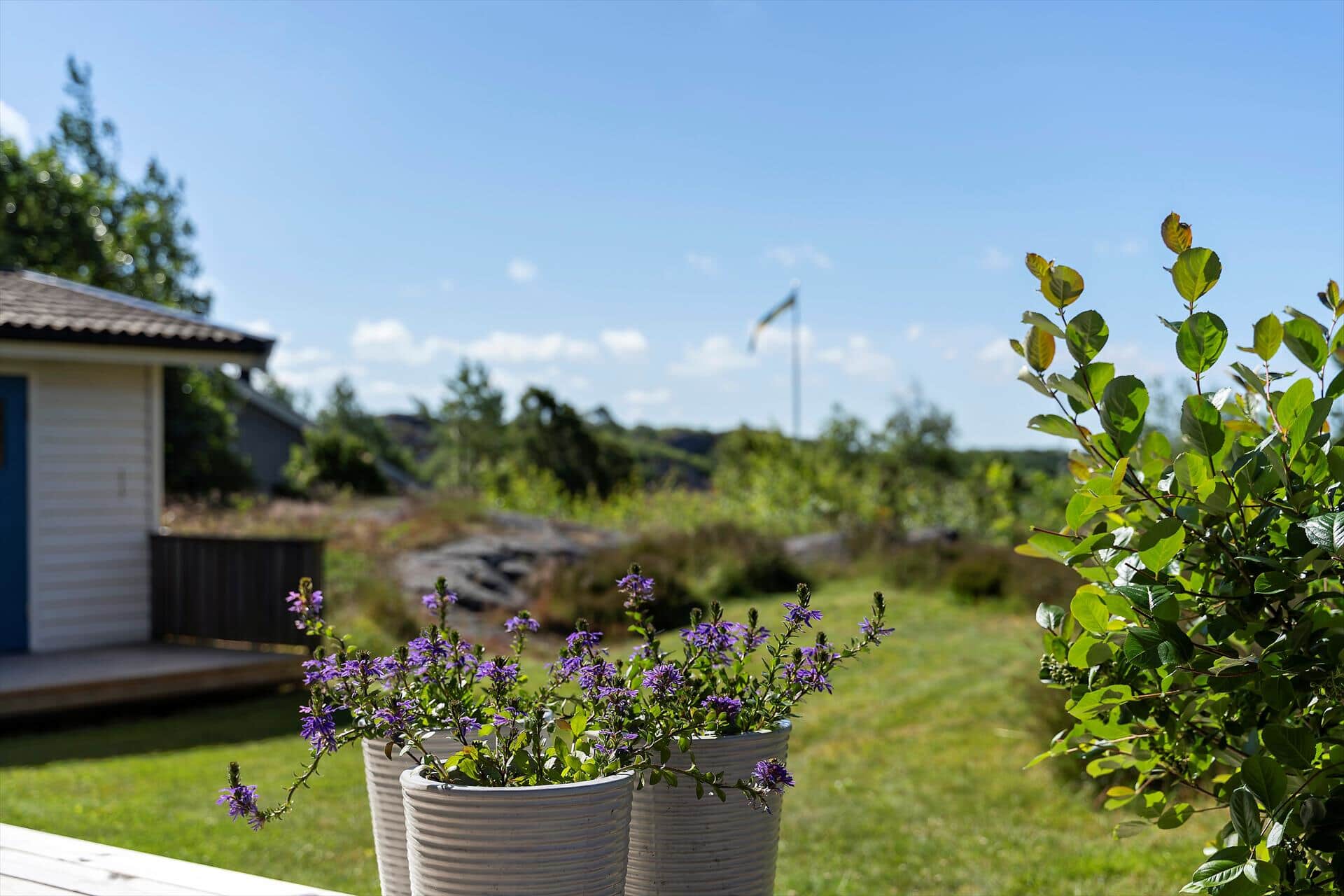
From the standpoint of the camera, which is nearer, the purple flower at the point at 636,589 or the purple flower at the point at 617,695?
the purple flower at the point at 617,695

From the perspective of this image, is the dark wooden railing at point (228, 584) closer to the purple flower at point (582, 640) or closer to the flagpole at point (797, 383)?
the purple flower at point (582, 640)

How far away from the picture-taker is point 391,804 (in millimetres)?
1889

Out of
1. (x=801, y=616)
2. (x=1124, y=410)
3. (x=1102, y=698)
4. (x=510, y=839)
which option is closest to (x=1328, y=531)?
(x=1124, y=410)

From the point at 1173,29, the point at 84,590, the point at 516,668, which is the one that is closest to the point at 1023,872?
the point at 516,668

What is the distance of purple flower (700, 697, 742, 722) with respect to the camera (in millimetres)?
1798

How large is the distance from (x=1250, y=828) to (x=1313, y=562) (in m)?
0.36

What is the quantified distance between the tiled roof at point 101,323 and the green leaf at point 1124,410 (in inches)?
315

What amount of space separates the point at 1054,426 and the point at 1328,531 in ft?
1.50

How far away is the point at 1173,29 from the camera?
209 inches

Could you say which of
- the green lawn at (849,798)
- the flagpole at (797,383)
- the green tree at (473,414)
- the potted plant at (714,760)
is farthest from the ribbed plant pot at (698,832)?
the green tree at (473,414)

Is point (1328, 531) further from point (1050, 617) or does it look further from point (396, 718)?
point (396, 718)

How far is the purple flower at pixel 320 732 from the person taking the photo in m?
1.65

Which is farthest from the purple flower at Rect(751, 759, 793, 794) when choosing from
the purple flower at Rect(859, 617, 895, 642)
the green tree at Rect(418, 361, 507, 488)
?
the green tree at Rect(418, 361, 507, 488)

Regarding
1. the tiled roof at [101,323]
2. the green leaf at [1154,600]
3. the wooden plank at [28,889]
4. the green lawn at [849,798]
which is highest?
the tiled roof at [101,323]
